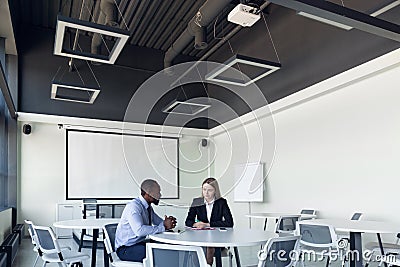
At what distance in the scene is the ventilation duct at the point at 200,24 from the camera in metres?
4.99

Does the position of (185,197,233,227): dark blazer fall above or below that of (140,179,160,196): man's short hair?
below

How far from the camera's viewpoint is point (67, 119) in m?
8.13

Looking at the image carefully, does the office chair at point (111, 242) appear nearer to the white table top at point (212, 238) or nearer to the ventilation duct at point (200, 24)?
the white table top at point (212, 238)

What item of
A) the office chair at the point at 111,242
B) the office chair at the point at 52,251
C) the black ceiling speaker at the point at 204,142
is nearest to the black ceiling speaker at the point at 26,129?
the black ceiling speaker at the point at 204,142

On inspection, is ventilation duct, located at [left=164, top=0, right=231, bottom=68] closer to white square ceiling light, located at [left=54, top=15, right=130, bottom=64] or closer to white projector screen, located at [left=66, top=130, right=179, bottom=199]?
white square ceiling light, located at [left=54, top=15, right=130, bottom=64]

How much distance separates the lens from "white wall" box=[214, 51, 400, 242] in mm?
4832

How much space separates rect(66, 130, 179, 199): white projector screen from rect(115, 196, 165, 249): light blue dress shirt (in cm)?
509

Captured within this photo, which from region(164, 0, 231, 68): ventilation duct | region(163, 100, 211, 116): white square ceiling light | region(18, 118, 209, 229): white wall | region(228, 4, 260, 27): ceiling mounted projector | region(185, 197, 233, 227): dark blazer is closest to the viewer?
region(185, 197, 233, 227): dark blazer

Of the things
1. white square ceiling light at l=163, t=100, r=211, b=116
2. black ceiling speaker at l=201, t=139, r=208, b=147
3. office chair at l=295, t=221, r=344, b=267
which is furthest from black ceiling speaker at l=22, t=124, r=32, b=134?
office chair at l=295, t=221, r=344, b=267

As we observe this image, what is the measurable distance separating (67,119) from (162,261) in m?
6.65

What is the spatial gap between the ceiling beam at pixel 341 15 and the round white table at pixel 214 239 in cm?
192

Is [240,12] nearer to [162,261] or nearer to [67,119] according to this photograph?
[162,261]

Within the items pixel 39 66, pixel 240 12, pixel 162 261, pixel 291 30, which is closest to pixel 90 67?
pixel 39 66

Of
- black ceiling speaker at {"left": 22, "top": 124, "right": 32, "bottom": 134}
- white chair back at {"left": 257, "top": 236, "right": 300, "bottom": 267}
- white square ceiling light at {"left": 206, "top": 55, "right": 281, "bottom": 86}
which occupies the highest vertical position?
white square ceiling light at {"left": 206, "top": 55, "right": 281, "bottom": 86}
